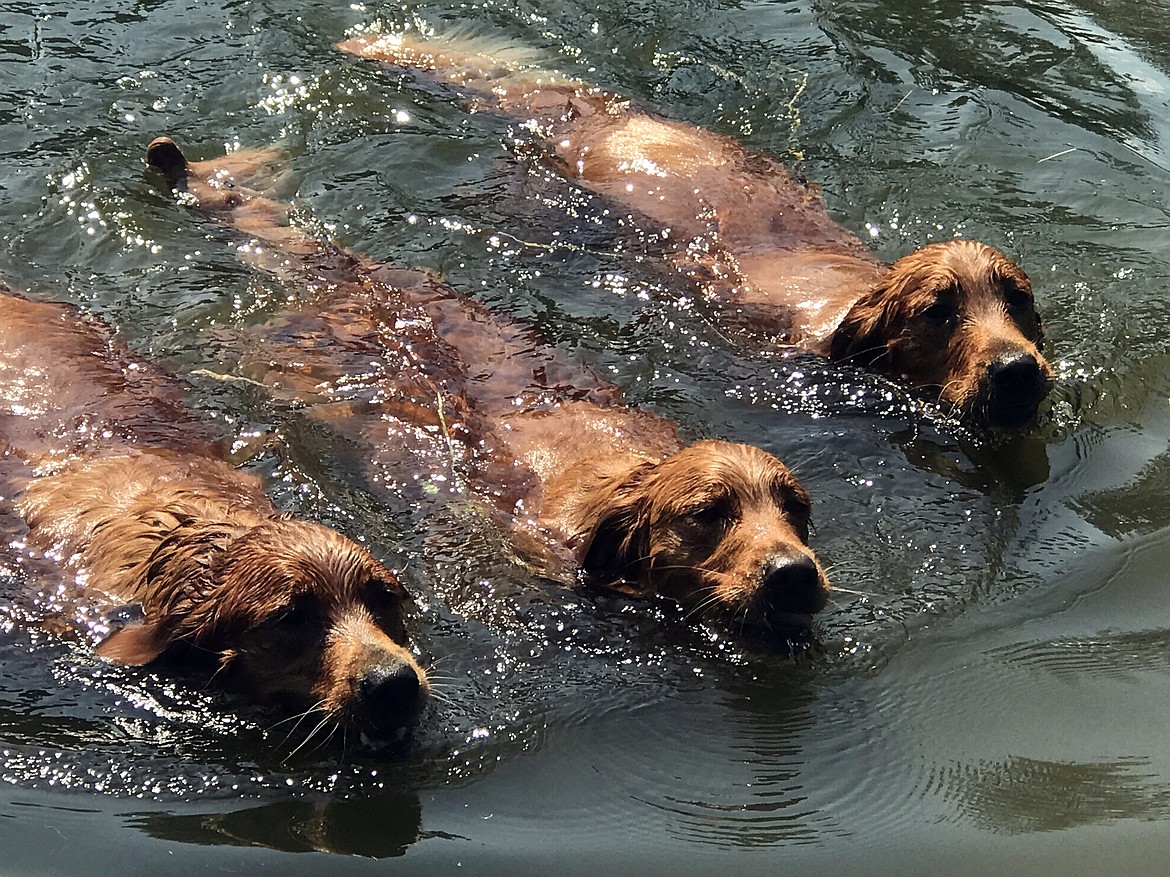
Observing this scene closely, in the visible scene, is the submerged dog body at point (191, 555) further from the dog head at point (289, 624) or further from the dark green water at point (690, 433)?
the dark green water at point (690, 433)

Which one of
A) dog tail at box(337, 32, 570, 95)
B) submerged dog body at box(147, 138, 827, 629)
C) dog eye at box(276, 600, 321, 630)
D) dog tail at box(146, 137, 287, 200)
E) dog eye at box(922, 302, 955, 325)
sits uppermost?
dog eye at box(922, 302, 955, 325)

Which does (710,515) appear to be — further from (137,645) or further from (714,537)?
(137,645)

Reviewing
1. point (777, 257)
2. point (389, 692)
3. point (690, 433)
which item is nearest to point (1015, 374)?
point (690, 433)

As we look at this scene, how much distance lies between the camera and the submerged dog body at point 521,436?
6590 millimetres

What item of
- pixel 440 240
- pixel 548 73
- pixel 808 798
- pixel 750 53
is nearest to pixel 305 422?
pixel 440 240

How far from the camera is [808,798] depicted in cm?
549

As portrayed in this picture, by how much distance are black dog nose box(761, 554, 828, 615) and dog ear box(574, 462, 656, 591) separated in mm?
682

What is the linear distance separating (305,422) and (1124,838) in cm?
492

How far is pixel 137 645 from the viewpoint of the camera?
598 centimetres

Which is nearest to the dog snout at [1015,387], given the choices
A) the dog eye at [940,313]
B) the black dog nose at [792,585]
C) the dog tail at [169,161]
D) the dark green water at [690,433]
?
the dark green water at [690,433]

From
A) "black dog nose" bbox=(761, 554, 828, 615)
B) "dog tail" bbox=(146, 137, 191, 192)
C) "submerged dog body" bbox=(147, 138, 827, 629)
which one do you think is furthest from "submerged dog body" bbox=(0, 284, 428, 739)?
"dog tail" bbox=(146, 137, 191, 192)

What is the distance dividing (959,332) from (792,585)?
9.65 ft

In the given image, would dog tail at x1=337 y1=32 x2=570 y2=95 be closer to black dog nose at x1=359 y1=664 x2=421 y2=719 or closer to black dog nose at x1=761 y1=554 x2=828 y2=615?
black dog nose at x1=761 y1=554 x2=828 y2=615

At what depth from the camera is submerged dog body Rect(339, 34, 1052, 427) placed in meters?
8.59
